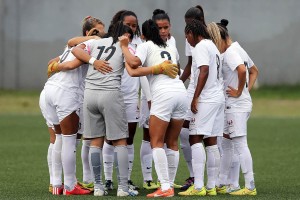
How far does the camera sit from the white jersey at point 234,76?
12523mm

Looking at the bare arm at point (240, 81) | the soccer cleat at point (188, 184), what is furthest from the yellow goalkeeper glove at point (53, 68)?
the soccer cleat at point (188, 184)

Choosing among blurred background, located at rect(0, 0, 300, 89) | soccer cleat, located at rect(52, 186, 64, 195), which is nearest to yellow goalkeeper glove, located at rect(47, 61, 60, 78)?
soccer cleat, located at rect(52, 186, 64, 195)

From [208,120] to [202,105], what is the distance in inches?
8.1

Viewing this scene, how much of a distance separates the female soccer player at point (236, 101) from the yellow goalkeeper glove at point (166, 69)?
99cm

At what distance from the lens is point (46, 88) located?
41.1 feet

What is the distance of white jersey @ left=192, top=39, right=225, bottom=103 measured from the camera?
12086mm

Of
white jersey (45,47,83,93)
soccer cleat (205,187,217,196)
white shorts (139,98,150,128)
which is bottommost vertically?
soccer cleat (205,187,217,196)

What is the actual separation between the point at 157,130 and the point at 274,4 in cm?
2482

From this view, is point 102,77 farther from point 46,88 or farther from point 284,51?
point 284,51

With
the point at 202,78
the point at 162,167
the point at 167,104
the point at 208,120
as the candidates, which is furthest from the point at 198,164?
the point at 202,78

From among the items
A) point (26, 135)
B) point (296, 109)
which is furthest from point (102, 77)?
point (296, 109)

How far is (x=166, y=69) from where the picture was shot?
11.8m

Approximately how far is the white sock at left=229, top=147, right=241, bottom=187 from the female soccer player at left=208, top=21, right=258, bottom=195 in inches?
2.6

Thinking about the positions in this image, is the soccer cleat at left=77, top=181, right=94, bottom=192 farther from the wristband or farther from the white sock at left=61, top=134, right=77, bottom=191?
the wristband
